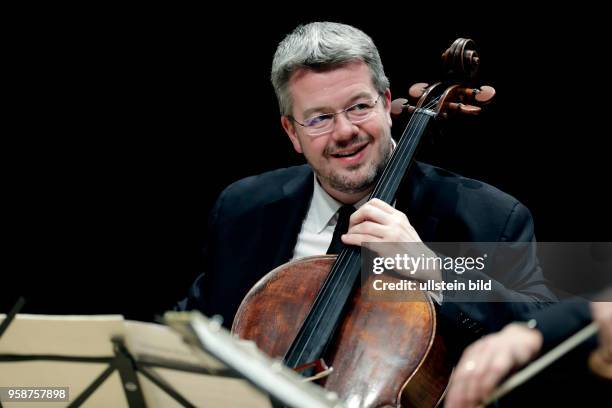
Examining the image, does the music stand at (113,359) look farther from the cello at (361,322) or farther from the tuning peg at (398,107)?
the tuning peg at (398,107)

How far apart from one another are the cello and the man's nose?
0.45 feet

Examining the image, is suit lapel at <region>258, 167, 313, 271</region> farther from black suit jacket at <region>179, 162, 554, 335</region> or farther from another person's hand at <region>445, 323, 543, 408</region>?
another person's hand at <region>445, 323, 543, 408</region>

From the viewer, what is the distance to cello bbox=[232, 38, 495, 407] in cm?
173

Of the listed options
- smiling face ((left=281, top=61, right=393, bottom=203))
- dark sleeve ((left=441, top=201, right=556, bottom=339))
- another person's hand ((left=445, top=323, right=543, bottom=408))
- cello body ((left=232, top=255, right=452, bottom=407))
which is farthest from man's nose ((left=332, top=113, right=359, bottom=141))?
another person's hand ((left=445, top=323, right=543, bottom=408))

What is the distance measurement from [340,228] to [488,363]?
933mm

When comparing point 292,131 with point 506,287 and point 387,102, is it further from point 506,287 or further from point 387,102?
point 506,287

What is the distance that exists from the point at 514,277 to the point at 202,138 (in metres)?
1.21

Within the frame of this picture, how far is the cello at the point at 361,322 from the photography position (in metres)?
1.73

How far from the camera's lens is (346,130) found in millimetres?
2117

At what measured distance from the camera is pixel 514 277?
207 centimetres

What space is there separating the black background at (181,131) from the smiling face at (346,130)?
346 mm

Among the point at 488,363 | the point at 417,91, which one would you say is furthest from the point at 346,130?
the point at 488,363

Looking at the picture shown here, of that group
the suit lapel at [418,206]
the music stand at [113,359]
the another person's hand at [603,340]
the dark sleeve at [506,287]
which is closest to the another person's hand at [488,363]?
the another person's hand at [603,340]

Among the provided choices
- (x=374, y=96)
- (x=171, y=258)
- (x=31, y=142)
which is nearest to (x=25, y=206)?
(x=31, y=142)
